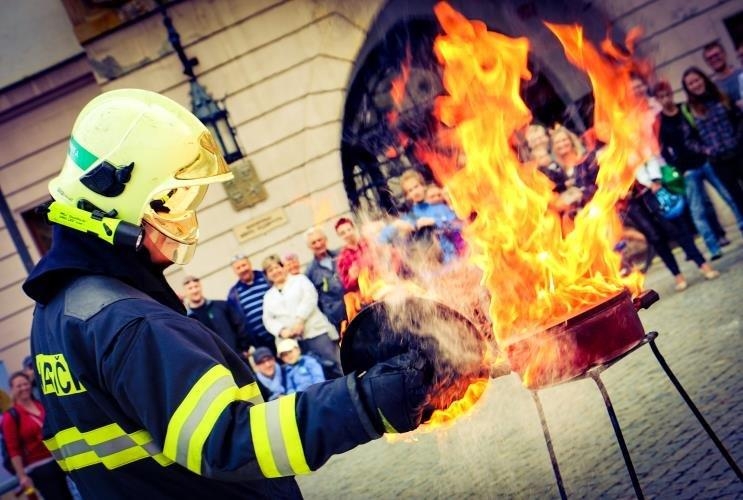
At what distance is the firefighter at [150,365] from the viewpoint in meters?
1.55

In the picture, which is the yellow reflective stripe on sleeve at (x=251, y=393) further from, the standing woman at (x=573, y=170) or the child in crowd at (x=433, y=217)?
the standing woman at (x=573, y=170)

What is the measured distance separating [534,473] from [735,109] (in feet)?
16.5

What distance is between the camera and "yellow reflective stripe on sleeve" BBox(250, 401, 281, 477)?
1.53m

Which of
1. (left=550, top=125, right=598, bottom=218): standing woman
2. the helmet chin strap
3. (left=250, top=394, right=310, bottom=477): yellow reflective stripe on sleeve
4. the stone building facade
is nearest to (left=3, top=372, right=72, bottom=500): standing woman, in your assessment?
the stone building facade

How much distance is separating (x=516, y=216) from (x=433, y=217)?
10.0ft

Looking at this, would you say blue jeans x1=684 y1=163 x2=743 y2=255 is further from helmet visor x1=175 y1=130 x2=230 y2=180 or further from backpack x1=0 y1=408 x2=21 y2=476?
backpack x1=0 y1=408 x2=21 y2=476

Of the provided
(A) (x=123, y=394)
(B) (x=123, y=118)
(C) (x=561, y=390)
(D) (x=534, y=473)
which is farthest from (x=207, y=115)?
(A) (x=123, y=394)

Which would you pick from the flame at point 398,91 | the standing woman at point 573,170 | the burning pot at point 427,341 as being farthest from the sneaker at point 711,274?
the burning pot at point 427,341

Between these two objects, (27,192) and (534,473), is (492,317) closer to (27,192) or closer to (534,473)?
(534,473)

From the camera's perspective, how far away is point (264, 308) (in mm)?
7113

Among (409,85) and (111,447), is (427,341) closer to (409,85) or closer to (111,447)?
(111,447)

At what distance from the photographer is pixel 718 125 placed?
7.11 m

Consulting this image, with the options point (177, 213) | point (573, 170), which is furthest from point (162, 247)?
point (573, 170)

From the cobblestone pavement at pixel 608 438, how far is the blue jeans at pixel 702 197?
90cm
